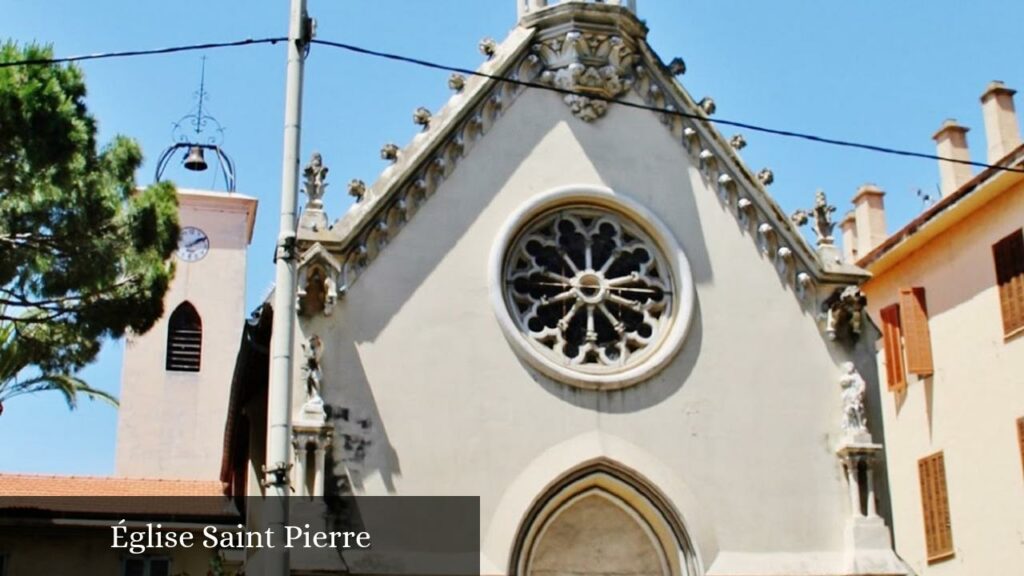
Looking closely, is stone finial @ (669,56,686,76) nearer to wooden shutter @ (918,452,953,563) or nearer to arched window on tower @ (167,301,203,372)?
wooden shutter @ (918,452,953,563)

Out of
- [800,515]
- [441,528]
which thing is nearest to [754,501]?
[800,515]

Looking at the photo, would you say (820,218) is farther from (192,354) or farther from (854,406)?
(192,354)

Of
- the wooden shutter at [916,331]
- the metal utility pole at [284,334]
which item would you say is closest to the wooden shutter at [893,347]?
the wooden shutter at [916,331]

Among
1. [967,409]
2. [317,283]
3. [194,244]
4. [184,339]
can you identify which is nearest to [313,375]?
[317,283]

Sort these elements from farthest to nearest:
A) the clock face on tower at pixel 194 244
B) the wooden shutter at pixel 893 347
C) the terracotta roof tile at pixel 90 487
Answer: the clock face on tower at pixel 194 244, the wooden shutter at pixel 893 347, the terracotta roof tile at pixel 90 487

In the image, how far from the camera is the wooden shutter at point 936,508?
2825 cm

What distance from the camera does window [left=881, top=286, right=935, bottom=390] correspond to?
29.3 metres

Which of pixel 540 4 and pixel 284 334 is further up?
pixel 540 4

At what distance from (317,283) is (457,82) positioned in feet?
12.8

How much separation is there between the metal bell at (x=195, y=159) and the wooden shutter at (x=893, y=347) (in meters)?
18.3

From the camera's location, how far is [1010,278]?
2678 cm

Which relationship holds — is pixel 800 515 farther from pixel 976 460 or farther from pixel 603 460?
pixel 976 460

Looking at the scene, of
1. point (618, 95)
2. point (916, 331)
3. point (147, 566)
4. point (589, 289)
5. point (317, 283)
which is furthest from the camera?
A: point (916, 331)

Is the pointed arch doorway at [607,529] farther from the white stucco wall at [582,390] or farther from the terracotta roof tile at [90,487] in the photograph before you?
the terracotta roof tile at [90,487]
